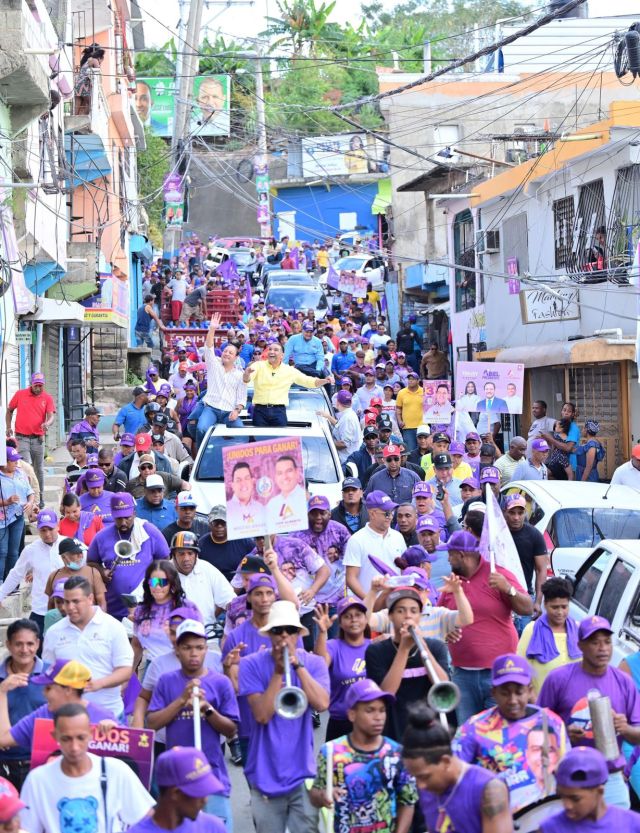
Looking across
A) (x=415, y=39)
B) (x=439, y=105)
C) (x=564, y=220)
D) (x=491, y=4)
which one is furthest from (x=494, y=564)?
(x=491, y=4)

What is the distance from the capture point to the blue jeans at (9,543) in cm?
1342

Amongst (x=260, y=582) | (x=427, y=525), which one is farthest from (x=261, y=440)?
(x=260, y=582)

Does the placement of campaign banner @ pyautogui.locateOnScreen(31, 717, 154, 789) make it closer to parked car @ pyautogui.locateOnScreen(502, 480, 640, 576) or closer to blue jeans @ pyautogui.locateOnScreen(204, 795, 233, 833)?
blue jeans @ pyautogui.locateOnScreen(204, 795, 233, 833)

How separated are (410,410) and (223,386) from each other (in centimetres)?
370

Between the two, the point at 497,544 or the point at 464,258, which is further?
the point at 464,258

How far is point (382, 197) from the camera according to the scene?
71.9 meters

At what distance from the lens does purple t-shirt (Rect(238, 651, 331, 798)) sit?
663 cm

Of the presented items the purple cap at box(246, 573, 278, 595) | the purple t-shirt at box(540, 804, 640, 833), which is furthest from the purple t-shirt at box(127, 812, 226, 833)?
the purple cap at box(246, 573, 278, 595)

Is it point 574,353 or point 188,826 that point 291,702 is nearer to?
point 188,826

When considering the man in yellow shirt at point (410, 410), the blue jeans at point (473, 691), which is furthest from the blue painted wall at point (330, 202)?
the blue jeans at point (473, 691)

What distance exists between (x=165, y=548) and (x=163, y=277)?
103 feet

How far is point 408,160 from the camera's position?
49.2 meters

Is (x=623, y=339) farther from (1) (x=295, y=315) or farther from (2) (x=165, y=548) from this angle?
(1) (x=295, y=315)

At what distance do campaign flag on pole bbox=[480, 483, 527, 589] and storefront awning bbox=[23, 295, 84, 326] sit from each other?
13.8 metres
